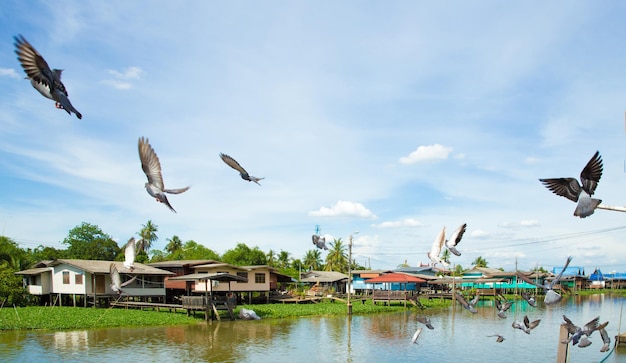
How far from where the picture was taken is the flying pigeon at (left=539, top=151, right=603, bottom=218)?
309 inches

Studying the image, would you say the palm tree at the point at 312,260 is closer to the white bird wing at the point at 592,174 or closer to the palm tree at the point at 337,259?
the palm tree at the point at 337,259

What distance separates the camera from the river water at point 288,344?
20.6 metres

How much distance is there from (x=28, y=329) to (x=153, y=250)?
41.0 metres

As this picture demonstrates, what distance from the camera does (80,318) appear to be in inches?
1150

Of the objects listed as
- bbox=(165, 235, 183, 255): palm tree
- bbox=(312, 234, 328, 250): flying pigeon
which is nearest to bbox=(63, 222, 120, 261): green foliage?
bbox=(165, 235, 183, 255): palm tree

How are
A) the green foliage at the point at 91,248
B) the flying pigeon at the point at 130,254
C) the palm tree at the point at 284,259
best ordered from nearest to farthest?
1. the flying pigeon at the point at 130,254
2. the green foliage at the point at 91,248
3. the palm tree at the point at 284,259

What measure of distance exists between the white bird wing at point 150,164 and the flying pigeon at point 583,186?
18.4ft

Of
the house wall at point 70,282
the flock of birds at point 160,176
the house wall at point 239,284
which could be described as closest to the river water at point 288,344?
the house wall at point 239,284

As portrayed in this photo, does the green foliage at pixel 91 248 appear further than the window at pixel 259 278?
Yes

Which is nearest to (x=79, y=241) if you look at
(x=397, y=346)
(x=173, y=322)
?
(x=173, y=322)

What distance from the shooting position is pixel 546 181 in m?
8.29

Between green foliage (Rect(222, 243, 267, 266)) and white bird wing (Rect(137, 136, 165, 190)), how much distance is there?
5432 cm

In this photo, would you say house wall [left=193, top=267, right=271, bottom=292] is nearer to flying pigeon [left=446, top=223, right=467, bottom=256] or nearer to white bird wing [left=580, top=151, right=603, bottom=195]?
flying pigeon [left=446, top=223, right=467, bottom=256]

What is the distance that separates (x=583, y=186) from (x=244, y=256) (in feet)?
187
